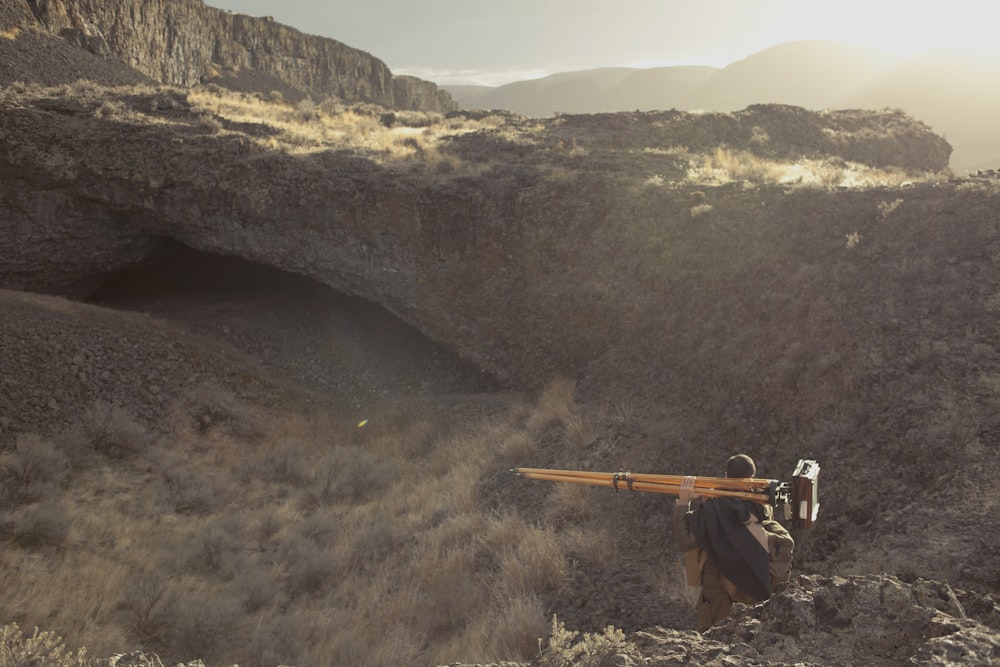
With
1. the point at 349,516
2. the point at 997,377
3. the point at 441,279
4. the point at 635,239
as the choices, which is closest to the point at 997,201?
the point at 997,377

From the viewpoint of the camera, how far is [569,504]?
22.6ft

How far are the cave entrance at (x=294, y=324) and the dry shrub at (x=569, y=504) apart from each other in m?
4.14

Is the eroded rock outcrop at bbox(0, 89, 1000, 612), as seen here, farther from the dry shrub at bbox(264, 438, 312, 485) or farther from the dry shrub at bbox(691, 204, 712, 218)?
the dry shrub at bbox(264, 438, 312, 485)

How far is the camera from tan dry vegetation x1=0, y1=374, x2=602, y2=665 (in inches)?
206

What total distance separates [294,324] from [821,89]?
96.6 meters

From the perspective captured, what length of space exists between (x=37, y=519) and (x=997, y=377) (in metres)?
9.63

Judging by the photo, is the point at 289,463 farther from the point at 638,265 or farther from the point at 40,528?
the point at 638,265

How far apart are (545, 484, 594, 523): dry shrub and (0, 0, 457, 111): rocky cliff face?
1015 inches

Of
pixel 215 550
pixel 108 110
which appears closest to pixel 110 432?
Answer: pixel 215 550

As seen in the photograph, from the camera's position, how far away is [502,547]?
6438mm

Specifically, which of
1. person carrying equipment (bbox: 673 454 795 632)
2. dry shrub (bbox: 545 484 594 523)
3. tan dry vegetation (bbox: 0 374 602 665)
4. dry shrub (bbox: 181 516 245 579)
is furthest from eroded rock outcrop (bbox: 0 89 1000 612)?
dry shrub (bbox: 181 516 245 579)

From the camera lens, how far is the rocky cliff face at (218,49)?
25844mm

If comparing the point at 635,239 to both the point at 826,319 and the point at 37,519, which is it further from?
the point at 37,519

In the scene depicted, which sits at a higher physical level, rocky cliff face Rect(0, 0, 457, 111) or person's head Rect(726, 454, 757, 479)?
rocky cliff face Rect(0, 0, 457, 111)
